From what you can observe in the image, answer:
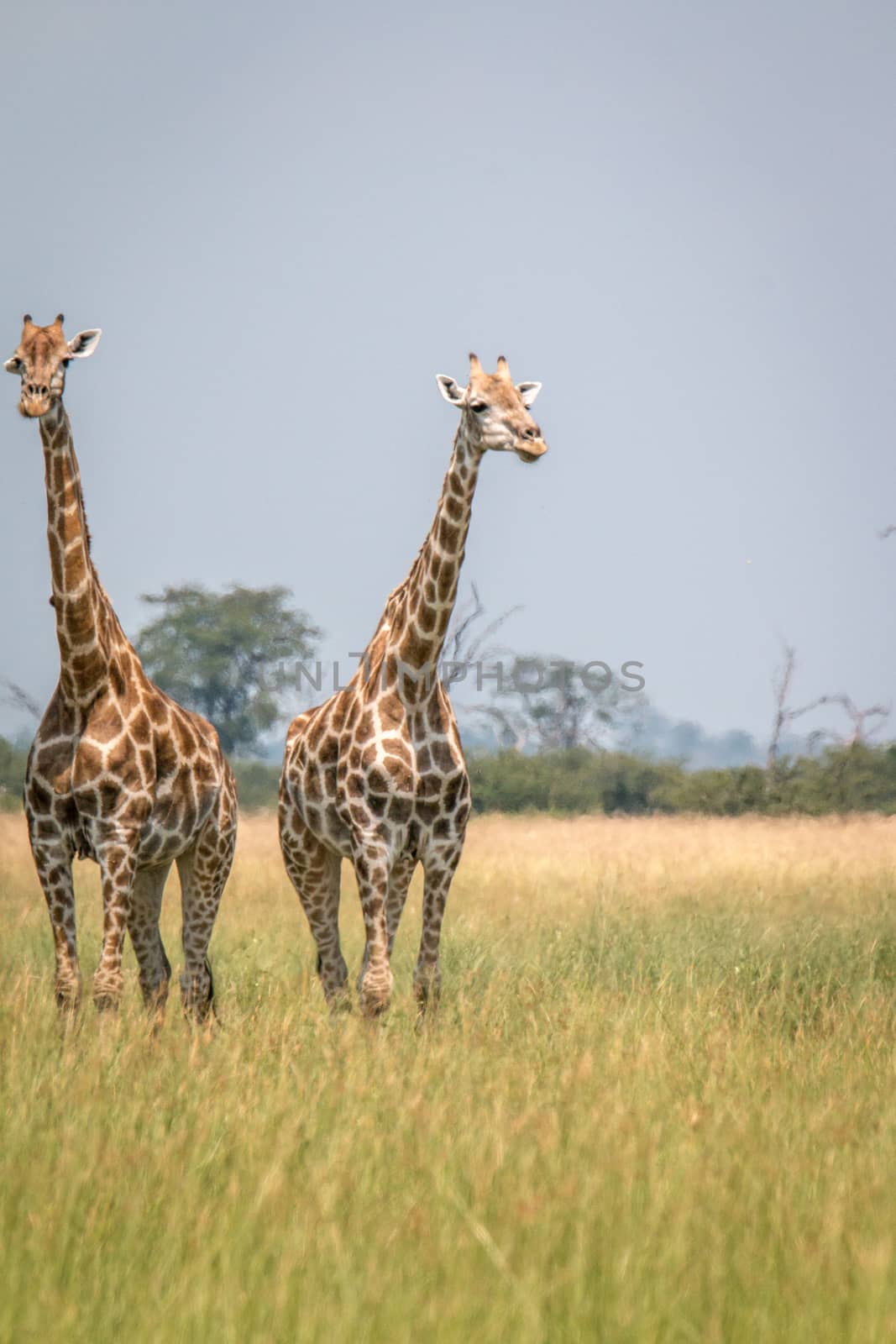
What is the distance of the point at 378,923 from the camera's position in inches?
316

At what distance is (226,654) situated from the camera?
4753 centimetres

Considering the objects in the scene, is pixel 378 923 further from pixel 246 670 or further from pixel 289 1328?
pixel 246 670

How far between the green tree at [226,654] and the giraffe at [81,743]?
36939mm

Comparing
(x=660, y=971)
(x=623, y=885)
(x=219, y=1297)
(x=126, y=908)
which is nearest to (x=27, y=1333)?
(x=219, y=1297)

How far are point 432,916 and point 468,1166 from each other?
3.18 m

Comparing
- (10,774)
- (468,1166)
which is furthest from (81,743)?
(10,774)

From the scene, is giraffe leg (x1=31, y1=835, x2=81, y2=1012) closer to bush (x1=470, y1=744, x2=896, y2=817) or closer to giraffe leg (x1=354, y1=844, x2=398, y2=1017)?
giraffe leg (x1=354, y1=844, x2=398, y2=1017)

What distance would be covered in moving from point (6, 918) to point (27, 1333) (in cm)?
958

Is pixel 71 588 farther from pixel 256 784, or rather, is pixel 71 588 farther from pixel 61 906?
pixel 256 784

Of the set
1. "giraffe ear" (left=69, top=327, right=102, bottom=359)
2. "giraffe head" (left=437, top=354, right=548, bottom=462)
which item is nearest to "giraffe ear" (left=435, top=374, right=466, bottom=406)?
"giraffe head" (left=437, top=354, right=548, bottom=462)

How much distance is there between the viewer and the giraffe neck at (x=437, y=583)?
321 inches

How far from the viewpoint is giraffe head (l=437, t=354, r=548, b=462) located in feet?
24.7

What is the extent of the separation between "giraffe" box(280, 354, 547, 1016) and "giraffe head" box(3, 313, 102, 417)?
1.82 metres

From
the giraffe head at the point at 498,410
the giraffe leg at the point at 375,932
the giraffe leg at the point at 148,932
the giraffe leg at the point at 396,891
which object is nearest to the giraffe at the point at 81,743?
the giraffe leg at the point at 148,932
